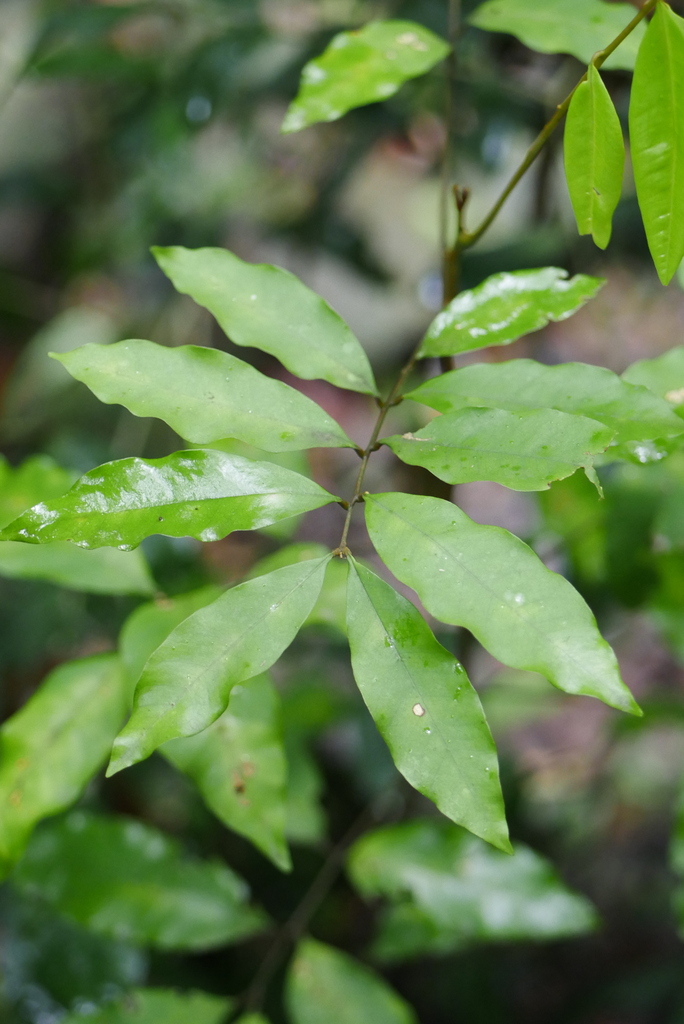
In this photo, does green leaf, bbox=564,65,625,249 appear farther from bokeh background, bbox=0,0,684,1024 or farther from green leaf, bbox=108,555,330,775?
bokeh background, bbox=0,0,684,1024

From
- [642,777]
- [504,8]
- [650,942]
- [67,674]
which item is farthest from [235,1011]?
[504,8]

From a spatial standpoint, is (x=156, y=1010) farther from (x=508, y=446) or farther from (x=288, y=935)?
(x=508, y=446)

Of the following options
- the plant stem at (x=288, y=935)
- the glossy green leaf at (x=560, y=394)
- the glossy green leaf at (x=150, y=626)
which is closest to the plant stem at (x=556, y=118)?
the glossy green leaf at (x=560, y=394)

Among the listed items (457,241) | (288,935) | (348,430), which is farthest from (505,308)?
(348,430)

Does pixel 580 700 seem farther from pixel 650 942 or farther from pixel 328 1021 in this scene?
pixel 328 1021

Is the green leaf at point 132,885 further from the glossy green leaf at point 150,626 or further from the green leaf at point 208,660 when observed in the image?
the green leaf at point 208,660

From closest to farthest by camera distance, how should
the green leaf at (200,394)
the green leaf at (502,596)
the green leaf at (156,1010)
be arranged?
1. the green leaf at (502,596)
2. the green leaf at (200,394)
3. the green leaf at (156,1010)
